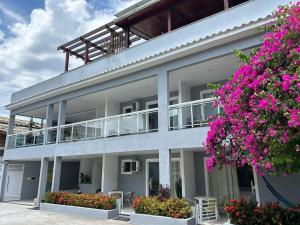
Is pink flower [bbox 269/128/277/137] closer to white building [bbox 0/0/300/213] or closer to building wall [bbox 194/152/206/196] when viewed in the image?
white building [bbox 0/0/300/213]

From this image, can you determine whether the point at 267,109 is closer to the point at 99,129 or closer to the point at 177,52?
the point at 177,52

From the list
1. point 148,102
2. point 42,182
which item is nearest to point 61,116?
point 42,182

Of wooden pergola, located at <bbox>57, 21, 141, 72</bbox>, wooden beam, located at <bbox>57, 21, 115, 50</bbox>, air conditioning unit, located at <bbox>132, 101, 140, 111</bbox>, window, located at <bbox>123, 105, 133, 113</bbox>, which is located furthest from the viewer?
window, located at <bbox>123, 105, 133, 113</bbox>

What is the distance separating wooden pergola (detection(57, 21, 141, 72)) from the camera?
16.2 metres

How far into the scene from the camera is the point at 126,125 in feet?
40.8

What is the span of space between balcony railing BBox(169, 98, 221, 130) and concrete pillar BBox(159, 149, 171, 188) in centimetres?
111

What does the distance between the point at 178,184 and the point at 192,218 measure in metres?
3.32

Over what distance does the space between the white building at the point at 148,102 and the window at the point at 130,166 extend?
0.20 ft

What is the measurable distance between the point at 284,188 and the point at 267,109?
5.54m

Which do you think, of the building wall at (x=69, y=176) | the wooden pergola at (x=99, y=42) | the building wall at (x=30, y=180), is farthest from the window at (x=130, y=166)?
the building wall at (x=30, y=180)

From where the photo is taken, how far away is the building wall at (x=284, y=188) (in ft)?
29.2

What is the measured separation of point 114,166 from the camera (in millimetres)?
15445

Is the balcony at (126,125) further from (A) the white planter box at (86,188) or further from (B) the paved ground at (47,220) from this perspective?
(A) the white planter box at (86,188)

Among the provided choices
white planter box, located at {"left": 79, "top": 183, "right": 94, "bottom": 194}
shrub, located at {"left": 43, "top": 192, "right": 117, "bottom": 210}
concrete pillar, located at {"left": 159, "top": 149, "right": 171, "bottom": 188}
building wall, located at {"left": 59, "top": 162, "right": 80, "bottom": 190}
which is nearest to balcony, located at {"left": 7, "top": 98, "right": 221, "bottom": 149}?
concrete pillar, located at {"left": 159, "top": 149, "right": 171, "bottom": 188}
